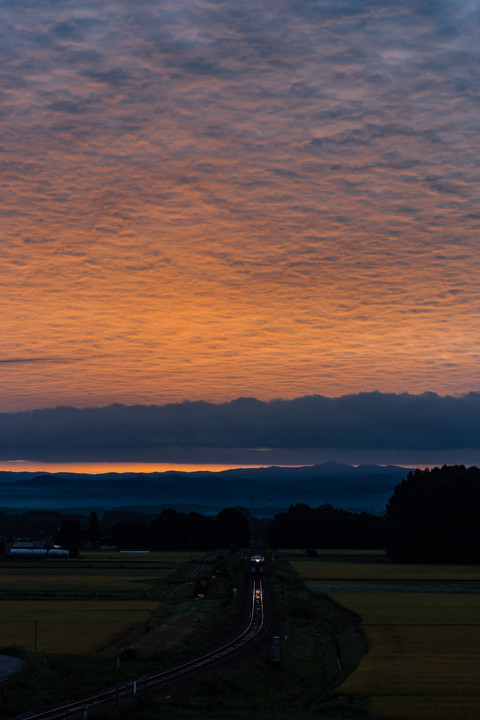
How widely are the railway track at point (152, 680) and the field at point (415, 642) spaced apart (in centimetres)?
905

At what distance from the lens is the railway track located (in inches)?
1446

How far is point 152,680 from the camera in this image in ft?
146

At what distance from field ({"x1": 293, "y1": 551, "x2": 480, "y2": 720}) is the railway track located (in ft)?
29.7

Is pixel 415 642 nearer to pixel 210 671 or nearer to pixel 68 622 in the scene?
pixel 210 671

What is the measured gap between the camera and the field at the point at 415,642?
40156 millimetres

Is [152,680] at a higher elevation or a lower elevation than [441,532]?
higher

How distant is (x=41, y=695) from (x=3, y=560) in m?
165

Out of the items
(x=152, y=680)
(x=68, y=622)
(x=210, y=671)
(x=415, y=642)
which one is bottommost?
(x=68, y=622)

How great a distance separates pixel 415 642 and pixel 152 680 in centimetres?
2360

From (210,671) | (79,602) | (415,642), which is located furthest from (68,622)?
(415,642)

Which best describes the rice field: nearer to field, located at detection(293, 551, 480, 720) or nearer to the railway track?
the railway track

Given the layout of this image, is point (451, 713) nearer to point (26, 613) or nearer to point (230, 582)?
point (26, 613)

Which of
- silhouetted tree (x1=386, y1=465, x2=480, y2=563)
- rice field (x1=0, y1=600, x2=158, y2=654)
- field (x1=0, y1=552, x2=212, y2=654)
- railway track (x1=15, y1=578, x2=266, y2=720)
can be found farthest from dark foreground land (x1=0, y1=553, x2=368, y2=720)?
silhouetted tree (x1=386, y1=465, x2=480, y2=563)

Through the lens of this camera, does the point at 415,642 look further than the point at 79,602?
No
